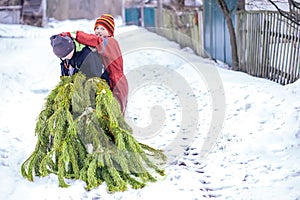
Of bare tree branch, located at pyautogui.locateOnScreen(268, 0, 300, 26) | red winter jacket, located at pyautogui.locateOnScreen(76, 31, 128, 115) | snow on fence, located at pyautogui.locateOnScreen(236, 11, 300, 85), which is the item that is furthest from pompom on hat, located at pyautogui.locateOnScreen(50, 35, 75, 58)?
snow on fence, located at pyautogui.locateOnScreen(236, 11, 300, 85)

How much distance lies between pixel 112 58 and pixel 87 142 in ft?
2.95

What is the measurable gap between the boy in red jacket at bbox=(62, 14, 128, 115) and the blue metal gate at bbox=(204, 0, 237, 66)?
803cm

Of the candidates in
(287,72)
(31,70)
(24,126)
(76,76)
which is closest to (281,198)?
(76,76)

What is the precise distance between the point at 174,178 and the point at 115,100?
0.98 meters

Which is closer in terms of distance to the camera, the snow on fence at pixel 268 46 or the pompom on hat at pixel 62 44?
the pompom on hat at pixel 62 44

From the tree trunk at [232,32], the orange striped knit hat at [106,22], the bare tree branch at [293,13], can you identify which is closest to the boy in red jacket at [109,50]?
the orange striped knit hat at [106,22]

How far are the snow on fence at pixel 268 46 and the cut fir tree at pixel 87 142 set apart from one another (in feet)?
15.4

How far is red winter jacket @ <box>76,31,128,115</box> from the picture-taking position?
4109 millimetres

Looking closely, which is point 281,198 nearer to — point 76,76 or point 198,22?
point 76,76

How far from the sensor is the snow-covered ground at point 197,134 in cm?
392

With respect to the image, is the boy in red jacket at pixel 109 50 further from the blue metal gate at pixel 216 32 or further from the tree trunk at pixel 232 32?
the blue metal gate at pixel 216 32

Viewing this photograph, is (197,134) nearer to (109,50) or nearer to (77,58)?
(109,50)

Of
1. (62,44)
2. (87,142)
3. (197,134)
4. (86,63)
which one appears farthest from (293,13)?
(87,142)

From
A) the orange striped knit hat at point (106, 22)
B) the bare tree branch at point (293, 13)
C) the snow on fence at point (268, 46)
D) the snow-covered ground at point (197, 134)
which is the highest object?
the bare tree branch at point (293, 13)
